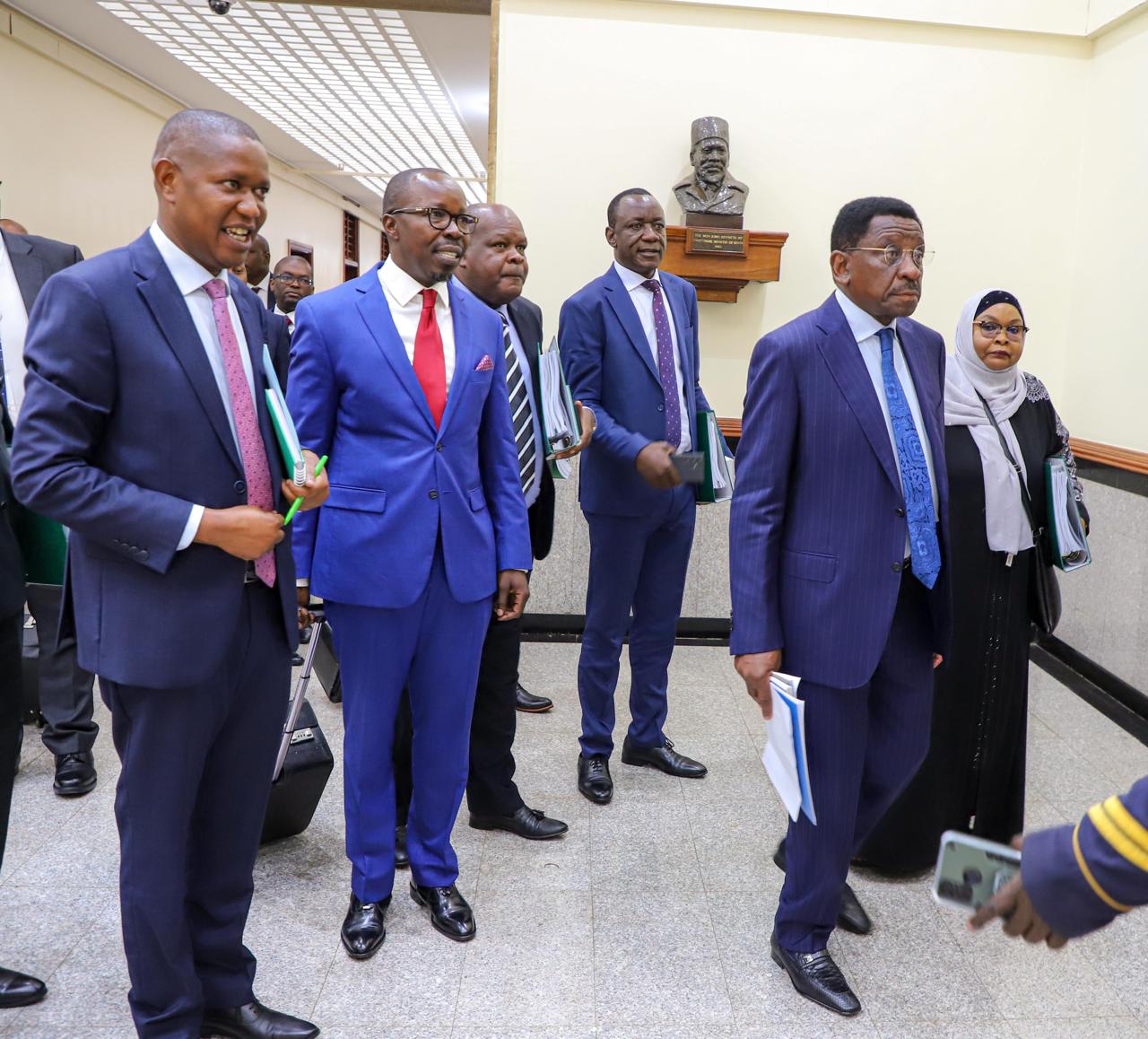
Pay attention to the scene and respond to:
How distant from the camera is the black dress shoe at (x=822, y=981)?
2256 mm

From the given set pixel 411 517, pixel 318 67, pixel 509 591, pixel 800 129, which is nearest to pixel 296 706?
pixel 509 591

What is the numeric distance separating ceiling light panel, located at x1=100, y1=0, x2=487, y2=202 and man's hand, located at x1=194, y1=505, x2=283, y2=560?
169 inches

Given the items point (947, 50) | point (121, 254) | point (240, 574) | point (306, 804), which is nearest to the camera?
point (121, 254)

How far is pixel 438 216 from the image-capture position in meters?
2.28

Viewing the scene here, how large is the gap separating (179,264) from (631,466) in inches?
68.3

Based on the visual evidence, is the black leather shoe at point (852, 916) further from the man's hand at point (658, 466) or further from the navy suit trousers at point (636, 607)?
the man's hand at point (658, 466)

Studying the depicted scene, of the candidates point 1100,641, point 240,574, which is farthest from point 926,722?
point 1100,641

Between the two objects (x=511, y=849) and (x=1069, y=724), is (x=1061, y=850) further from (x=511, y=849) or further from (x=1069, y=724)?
(x=1069, y=724)

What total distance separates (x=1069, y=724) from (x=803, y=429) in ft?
8.59

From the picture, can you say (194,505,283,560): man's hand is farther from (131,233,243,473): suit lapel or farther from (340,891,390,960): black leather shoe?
(340,891,390,960): black leather shoe

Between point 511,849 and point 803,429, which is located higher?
point 803,429

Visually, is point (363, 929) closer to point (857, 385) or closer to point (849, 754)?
point (849, 754)

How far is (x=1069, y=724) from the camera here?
4086 millimetres

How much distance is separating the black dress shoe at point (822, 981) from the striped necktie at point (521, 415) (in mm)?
1509
